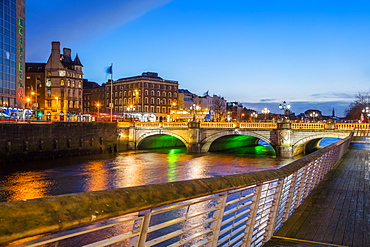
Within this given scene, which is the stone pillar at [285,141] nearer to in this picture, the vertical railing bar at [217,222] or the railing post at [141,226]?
the vertical railing bar at [217,222]

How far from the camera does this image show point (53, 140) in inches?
1748

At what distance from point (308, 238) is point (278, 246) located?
2.38ft

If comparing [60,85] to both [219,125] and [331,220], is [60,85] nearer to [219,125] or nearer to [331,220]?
[219,125]

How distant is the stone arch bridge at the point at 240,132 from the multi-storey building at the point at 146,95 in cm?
4525

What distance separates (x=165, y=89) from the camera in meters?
111

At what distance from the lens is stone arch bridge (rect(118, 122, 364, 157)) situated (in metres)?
45.5

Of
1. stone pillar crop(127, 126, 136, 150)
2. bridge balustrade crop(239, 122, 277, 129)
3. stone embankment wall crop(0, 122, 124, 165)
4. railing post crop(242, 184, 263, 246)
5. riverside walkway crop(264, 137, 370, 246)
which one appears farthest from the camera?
stone pillar crop(127, 126, 136, 150)

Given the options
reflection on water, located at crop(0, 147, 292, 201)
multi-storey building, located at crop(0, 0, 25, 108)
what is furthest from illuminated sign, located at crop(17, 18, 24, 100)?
reflection on water, located at crop(0, 147, 292, 201)

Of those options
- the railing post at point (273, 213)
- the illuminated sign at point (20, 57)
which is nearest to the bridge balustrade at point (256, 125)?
the illuminated sign at point (20, 57)

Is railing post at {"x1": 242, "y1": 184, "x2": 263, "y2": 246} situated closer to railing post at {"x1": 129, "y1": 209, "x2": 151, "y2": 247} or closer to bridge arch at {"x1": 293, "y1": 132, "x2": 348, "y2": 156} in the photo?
railing post at {"x1": 129, "y1": 209, "x2": 151, "y2": 247}

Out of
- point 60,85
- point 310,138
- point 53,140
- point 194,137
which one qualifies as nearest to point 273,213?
point 53,140

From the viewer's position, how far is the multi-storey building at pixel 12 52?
5747 cm

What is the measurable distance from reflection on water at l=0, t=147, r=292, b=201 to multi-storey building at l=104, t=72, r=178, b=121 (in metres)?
61.2

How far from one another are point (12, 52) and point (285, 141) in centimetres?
4896
